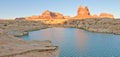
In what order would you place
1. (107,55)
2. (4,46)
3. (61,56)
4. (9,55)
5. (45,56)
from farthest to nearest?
(107,55), (61,56), (45,56), (4,46), (9,55)

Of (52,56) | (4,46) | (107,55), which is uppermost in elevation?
(4,46)

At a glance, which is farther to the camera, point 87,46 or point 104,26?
point 104,26

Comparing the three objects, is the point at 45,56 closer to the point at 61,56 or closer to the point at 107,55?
the point at 61,56

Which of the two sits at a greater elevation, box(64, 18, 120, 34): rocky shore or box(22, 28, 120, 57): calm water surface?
box(22, 28, 120, 57): calm water surface

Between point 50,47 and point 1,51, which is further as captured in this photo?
point 50,47

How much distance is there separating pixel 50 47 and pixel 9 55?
3.83 meters

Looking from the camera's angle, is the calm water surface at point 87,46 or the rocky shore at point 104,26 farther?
the rocky shore at point 104,26

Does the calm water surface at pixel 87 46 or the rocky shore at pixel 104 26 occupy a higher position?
the calm water surface at pixel 87 46

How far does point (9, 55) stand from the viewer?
1526cm

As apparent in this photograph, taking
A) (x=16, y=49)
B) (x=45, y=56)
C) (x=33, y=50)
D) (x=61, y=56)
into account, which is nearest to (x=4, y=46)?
(x=16, y=49)

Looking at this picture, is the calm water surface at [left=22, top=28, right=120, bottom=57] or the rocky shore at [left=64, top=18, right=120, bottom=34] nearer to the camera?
the calm water surface at [left=22, top=28, right=120, bottom=57]

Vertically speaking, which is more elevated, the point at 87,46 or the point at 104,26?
the point at 87,46

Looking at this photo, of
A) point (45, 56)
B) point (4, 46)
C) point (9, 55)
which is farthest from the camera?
point (45, 56)

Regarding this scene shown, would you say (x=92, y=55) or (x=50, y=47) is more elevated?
(x=50, y=47)
